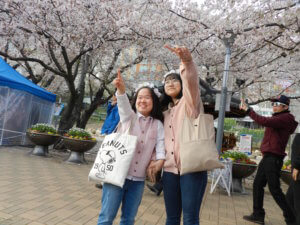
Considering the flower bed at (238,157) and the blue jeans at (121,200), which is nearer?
the blue jeans at (121,200)

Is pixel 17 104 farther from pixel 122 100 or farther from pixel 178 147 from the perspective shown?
pixel 178 147

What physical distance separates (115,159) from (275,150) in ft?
9.34

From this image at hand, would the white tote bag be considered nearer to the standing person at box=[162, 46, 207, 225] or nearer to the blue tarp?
the standing person at box=[162, 46, 207, 225]

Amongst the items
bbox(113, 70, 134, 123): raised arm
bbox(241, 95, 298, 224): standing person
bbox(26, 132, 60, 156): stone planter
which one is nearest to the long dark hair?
bbox(113, 70, 134, 123): raised arm

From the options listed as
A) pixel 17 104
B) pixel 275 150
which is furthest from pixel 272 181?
pixel 17 104

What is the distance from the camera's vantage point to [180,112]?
2.31m

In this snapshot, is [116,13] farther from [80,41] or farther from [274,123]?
[274,123]

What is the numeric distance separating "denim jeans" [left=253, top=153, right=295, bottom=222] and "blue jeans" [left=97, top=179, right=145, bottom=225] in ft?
8.18

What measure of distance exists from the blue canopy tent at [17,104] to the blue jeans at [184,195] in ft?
29.1

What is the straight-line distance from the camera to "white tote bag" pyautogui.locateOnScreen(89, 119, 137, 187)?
84.7 inches

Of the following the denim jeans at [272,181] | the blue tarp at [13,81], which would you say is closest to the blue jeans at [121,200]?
the denim jeans at [272,181]

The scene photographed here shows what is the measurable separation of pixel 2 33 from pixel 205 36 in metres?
7.81

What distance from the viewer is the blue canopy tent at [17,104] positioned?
32.5 ft

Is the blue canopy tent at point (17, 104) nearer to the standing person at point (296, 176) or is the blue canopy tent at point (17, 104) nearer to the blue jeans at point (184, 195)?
the blue jeans at point (184, 195)
